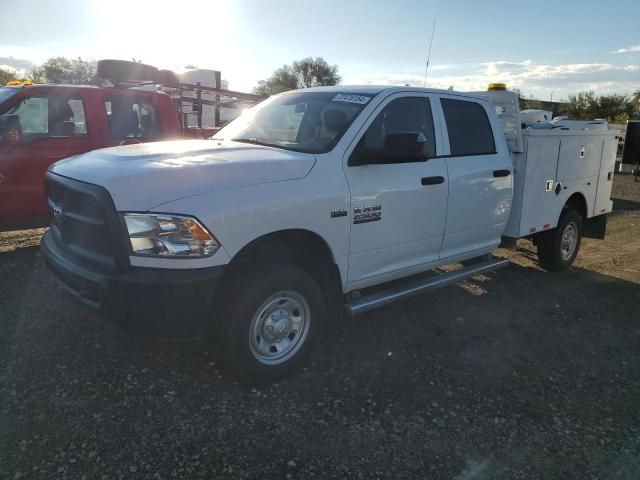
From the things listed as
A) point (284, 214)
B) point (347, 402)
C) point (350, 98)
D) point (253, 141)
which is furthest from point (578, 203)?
point (284, 214)

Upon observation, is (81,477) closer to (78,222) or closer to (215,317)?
(215,317)

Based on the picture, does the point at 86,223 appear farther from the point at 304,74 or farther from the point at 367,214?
the point at 304,74

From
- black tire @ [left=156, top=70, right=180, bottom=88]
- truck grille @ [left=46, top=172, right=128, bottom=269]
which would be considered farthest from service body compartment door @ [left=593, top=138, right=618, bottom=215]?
black tire @ [left=156, top=70, right=180, bottom=88]

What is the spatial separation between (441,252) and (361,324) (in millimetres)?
947

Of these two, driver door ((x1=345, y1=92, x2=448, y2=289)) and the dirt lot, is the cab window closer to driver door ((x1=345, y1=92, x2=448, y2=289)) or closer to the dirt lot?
driver door ((x1=345, y1=92, x2=448, y2=289))

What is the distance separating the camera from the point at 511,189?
16.5 feet

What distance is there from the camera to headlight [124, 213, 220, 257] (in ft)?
9.06

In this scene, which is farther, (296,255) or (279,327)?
(296,255)

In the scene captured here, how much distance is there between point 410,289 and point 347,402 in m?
1.22

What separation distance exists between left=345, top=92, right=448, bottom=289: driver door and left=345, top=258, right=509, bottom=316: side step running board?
116mm

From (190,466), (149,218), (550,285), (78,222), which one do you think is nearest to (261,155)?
(149,218)

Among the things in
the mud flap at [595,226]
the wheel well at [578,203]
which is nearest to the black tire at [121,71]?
the wheel well at [578,203]

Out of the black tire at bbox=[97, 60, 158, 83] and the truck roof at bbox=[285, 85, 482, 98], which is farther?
the black tire at bbox=[97, 60, 158, 83]

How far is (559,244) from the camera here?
6109 mm
